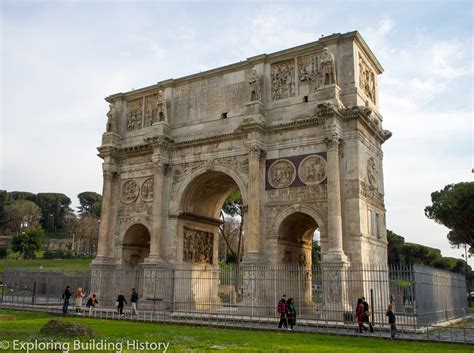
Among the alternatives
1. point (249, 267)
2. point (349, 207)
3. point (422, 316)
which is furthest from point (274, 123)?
point (422, 316)

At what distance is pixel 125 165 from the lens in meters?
26.1

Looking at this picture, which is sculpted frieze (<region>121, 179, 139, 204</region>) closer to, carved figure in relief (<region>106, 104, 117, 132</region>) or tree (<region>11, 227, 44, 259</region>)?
carved figure in relief (<region>106, 104, 117, 132</region>)

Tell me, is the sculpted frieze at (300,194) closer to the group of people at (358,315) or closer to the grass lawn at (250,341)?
the group of people at (358,315)

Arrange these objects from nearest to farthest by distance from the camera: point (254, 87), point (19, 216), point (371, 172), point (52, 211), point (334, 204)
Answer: point (334, 204) < point (371, 172) < point (254, 87) < point (19, 216) < point (52, 211)

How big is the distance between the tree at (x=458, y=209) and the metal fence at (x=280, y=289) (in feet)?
29.9

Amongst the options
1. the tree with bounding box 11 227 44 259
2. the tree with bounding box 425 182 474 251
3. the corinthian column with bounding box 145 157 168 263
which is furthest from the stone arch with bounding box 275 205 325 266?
the tree with bounding box 11 227 44 259

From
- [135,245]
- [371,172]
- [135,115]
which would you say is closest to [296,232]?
[371,172]

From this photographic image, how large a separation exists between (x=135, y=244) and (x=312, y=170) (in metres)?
11.1

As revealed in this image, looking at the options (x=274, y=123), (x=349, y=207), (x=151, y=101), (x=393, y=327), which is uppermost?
(x=151, y=101)

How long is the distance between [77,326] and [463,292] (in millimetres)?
20429

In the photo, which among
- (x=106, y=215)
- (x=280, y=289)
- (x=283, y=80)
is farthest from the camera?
(x=106, y=215)

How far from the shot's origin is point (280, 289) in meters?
20.0

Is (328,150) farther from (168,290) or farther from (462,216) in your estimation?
(462,216)

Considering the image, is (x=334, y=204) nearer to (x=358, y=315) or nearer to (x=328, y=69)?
(x=358, y=315)
